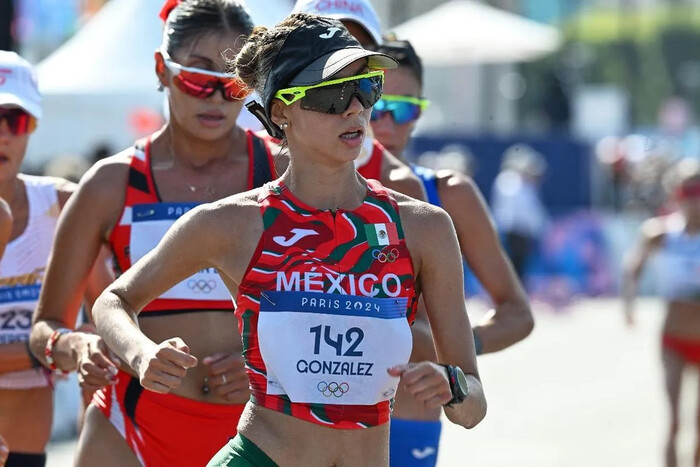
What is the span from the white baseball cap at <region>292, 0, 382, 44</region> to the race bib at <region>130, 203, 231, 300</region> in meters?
1.04

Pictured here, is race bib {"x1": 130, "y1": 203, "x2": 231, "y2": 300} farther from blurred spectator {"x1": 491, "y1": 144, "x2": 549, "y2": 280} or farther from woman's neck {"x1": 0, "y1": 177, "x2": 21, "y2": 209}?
blurred spectator {"x1": 491, "y1": 144, "x2": 549, "y2": 280}

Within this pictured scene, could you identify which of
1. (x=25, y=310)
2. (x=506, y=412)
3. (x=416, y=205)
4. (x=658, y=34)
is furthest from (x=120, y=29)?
(x=658, y=34)

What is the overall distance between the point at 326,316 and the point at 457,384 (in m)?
0.37

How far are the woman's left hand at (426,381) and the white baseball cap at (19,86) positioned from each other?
2475 millimetres

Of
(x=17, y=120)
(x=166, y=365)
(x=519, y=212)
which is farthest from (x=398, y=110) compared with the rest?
(x=519, y=212)

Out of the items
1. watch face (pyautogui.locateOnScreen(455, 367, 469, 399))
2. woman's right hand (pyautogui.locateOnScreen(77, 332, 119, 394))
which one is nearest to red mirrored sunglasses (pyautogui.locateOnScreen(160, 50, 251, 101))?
woman's right hand (pyautogui.locateOnScreen(77, 332, 119, 394))

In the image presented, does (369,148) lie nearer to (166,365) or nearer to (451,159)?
(166,365)

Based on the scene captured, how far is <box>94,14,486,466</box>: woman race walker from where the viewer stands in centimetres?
352

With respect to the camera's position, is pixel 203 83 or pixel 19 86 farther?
pixel 19 86

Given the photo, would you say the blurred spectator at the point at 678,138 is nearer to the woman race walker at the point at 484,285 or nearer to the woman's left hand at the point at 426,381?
the woman race walker at the point at 484,285

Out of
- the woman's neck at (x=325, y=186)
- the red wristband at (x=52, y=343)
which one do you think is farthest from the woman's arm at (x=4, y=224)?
the woman's neck at (x=325, y=186)

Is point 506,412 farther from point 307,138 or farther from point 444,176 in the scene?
point 307,138

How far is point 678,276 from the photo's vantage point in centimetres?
1052

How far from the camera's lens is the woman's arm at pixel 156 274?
3.57m
